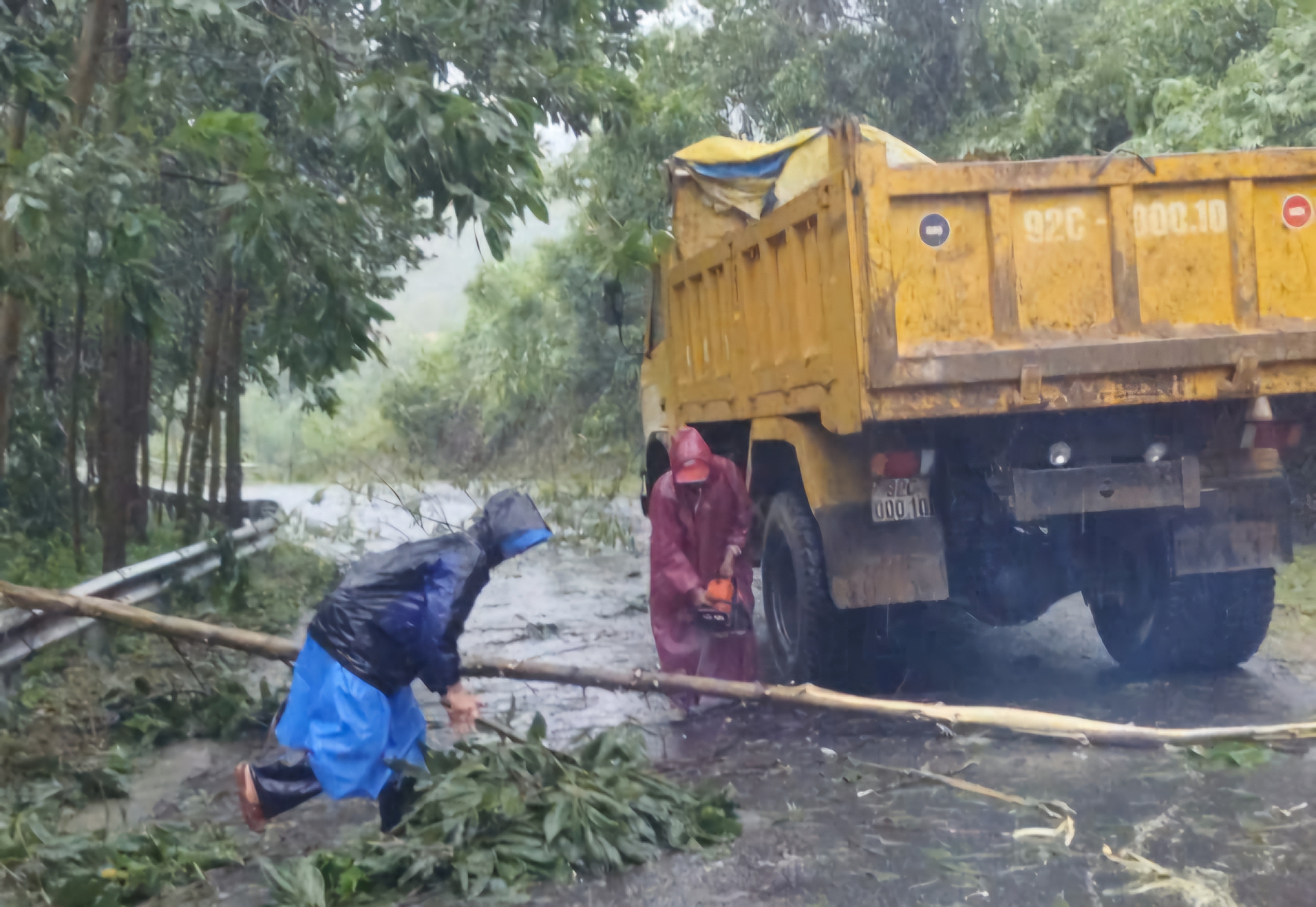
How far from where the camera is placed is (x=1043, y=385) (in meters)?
5.26

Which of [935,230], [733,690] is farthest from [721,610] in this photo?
[935,230]

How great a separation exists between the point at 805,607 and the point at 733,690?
1.09 metres

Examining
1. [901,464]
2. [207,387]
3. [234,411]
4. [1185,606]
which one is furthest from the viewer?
[234,411]

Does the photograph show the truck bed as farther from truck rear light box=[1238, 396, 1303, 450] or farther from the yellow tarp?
the yellow tarp

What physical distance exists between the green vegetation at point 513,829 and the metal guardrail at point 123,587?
232 centimetres

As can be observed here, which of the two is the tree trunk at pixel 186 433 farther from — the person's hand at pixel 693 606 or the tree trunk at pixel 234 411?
the person's hand at pixel 693 606

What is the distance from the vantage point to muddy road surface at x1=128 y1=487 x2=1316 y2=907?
3.81m

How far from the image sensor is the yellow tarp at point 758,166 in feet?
26.2

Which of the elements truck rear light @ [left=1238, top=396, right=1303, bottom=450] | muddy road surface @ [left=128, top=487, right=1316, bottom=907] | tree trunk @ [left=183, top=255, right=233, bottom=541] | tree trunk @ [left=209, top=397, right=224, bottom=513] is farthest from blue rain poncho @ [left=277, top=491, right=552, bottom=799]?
tree trunk @ [left=209, top=397, right=224, bottom=513]

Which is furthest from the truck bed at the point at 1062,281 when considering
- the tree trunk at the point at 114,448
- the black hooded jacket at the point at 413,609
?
the tree trunk at the point at 114,448

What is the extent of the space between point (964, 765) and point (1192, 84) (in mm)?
7400

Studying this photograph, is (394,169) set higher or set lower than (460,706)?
higher

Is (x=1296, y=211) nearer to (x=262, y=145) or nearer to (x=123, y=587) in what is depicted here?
(x=262, y=145)

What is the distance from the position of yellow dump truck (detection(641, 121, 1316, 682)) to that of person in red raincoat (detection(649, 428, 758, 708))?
1.30ft
